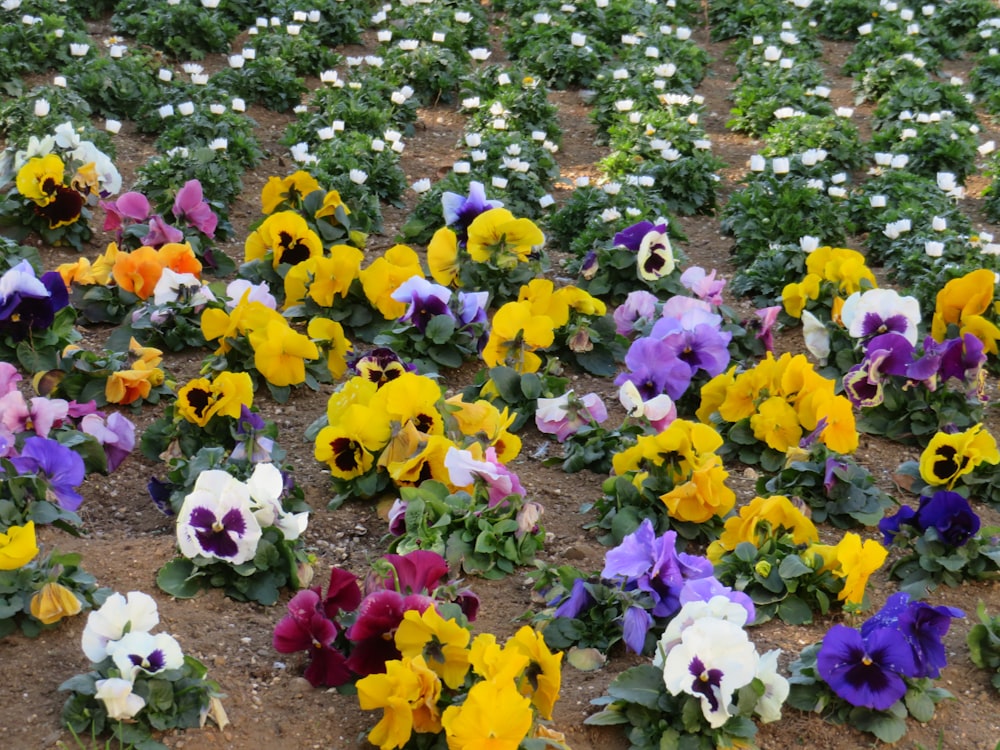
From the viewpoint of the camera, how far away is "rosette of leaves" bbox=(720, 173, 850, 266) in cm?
600

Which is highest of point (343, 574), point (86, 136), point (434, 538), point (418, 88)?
point (343, 574)

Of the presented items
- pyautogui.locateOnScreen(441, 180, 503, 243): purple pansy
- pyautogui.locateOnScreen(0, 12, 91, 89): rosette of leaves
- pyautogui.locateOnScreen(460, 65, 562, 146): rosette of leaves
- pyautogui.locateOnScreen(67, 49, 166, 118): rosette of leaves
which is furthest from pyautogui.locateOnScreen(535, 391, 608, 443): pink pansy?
pyautogui.locateOnScreen(0, 12, 91, 89): rosette of leaves

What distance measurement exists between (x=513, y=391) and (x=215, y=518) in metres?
1.48

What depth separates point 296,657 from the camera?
3.23 meters

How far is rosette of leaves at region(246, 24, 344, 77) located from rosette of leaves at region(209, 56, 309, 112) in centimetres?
14

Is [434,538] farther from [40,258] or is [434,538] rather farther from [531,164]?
[531,164]

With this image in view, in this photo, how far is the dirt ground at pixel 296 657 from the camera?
2.95 m

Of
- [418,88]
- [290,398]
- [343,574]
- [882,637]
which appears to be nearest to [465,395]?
[290,398]

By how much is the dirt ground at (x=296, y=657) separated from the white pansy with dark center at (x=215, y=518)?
0.17 meters

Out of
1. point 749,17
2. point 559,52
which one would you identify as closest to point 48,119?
point 559,52

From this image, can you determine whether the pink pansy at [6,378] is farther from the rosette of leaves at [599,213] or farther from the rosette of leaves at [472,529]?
the rosette of leaves at [599,213]

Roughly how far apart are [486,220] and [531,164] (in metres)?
1.51

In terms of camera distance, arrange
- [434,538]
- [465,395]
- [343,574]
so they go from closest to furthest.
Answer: [343,574] < [434,538] < [465,395]

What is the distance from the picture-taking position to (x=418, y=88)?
25.6ft
